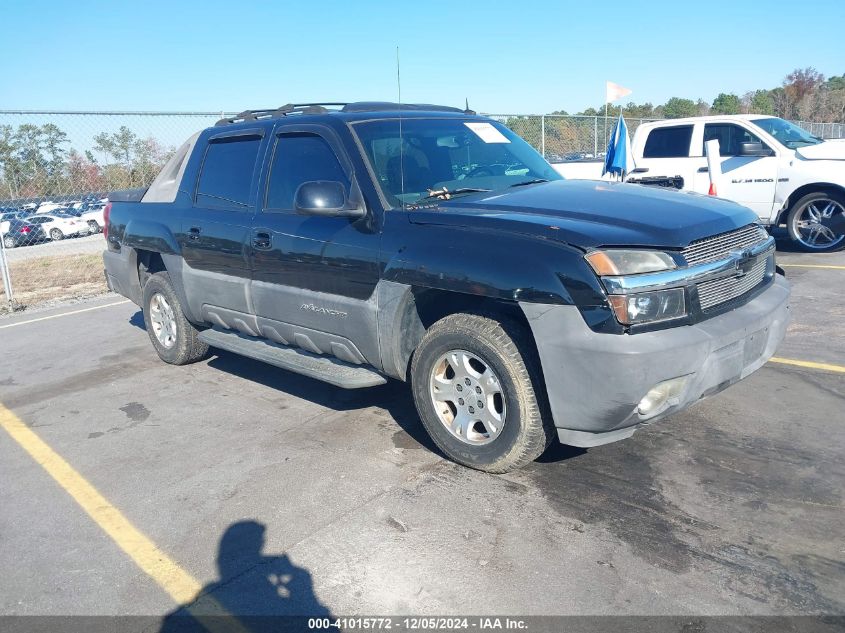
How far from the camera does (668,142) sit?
35.6ft

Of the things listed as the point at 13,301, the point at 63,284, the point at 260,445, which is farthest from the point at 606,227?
the point at 63,284

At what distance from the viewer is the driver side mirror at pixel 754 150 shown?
9547 millimetres

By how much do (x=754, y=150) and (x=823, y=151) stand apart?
Answer: 0.90m

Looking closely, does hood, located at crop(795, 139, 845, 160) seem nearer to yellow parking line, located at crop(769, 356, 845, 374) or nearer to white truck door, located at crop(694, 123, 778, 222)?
white truck door, located at crop(694, 123, 778, 222)

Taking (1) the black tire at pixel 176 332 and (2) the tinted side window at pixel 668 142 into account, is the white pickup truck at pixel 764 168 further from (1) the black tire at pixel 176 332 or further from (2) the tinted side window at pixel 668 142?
(1) the black tire at pixel 176 332

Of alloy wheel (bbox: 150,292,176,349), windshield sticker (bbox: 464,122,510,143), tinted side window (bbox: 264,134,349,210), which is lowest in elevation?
alloy wheel (bbox: 150,292,176,349)

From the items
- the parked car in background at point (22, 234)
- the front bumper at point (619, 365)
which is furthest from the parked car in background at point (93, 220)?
the front bumper at point (619, 365)

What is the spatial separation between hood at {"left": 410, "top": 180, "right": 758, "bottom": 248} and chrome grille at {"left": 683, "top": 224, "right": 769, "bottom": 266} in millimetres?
37

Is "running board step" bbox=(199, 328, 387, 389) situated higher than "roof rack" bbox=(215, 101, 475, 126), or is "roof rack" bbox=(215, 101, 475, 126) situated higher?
"roof rack" bbox=(215, 101, 475, 126)

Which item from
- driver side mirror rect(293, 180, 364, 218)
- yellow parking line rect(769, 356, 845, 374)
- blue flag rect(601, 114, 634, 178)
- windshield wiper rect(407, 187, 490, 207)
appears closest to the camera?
driver side mirror rect(293, 180, 364, 218)

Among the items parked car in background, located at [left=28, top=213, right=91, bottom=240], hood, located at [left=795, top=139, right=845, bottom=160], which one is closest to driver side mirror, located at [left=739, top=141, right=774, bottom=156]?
hood, located at [left=795, top=139, right=845, bottom=160]

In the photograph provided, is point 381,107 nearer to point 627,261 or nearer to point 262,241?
point 262,241

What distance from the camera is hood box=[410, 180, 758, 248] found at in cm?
332

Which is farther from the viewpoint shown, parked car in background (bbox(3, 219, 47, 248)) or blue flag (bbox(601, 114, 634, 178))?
parked car in background (bbox(3, 219, 47, 248))
